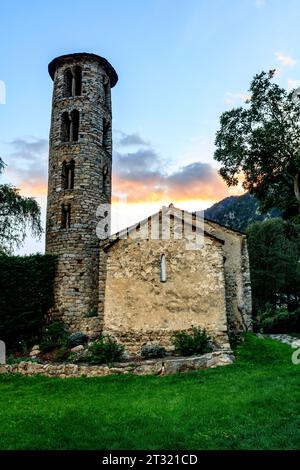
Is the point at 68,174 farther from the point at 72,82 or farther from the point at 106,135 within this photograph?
the point at 72,82

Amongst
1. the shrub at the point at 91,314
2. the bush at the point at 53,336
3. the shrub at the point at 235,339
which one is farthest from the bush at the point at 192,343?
the shrub at the point at 91,314

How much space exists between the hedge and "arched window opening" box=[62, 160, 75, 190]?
530 cm

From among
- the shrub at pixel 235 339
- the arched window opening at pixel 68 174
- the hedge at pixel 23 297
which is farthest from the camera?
the arched window opening at pixel 68 174

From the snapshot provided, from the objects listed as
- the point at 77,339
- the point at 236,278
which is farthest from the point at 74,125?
the point at 236,278

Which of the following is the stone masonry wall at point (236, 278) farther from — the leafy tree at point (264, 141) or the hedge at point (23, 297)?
the hedge at point (23, 297)

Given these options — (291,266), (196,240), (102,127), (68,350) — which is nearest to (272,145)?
(196,240)

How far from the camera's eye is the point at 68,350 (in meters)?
18.7

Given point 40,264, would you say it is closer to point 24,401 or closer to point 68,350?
point 68,350

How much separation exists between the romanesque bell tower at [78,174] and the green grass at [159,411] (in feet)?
28.3

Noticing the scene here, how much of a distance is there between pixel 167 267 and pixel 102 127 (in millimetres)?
12840

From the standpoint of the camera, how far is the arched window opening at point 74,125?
26.5 meters

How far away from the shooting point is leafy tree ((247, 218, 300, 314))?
161ft

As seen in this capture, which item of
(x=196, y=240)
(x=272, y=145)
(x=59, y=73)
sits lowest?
(x=196, y=240)

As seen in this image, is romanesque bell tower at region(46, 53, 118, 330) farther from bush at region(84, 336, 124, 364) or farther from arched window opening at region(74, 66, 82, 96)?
bush at region(84, 336, 124, 364)
